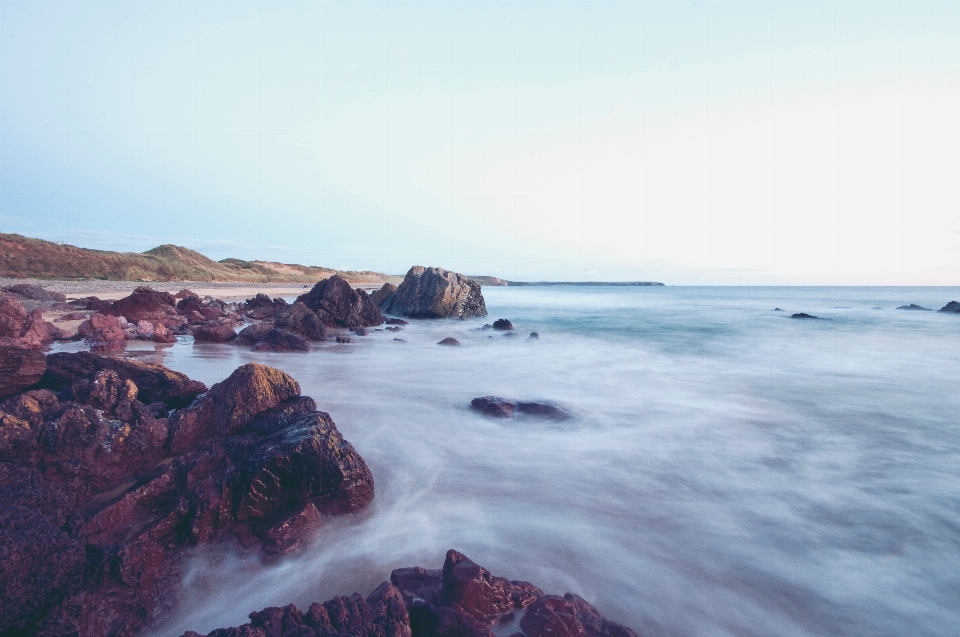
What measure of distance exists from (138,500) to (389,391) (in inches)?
188

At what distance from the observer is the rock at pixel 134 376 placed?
454 cm

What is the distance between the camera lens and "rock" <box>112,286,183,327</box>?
1191 centimetres

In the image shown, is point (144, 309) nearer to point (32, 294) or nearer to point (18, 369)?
point (32, 294)

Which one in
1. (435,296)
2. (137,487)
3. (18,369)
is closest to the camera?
(137,487)

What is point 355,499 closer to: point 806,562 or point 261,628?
point 261,628

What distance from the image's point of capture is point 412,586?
2.67 meters

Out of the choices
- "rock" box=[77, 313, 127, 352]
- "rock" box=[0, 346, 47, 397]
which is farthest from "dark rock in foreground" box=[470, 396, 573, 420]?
"rock" box=[77, 313, 127, 352]

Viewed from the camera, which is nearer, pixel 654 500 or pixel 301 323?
pixel 654 500

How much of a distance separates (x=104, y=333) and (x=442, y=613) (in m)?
10.0

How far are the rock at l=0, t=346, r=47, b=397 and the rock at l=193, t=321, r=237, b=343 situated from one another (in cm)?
671

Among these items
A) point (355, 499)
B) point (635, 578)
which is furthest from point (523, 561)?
point (355, 499)

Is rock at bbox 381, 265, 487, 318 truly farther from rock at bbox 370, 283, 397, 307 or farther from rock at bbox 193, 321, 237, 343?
rock at bbox 193, 321, 237, 343

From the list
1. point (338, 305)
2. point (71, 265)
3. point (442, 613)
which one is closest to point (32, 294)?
point (338, 305)

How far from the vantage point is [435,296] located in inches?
882
